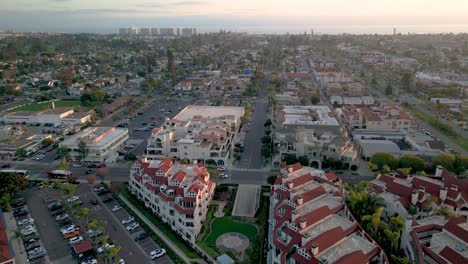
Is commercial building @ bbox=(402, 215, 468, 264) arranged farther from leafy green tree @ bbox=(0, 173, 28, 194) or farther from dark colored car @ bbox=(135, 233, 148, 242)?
leafy green tree @ bbox=(0, 173, 28, 194)

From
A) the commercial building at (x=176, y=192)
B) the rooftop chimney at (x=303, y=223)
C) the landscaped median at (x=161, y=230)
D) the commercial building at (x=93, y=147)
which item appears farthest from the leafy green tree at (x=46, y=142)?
the rooftop chimney at (x=303, y=223)

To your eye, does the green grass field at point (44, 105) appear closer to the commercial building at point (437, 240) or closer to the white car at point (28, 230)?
the white car at point (28, 230)

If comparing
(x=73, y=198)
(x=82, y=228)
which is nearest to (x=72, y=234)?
(x=82, y=228)

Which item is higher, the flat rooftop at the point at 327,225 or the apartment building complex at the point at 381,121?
the apartment building complex at the point at 381,121

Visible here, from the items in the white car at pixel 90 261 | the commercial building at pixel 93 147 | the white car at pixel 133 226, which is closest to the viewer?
the white car at pixel 90 261

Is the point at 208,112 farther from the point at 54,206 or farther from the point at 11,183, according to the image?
the point at 11,183

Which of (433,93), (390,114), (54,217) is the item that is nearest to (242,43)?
(433,93)

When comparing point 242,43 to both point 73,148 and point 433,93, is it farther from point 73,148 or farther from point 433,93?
point 73,148

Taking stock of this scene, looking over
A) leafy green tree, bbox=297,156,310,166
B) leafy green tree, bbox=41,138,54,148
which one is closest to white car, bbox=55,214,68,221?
leafy green tree, bbox=41,138,54,148

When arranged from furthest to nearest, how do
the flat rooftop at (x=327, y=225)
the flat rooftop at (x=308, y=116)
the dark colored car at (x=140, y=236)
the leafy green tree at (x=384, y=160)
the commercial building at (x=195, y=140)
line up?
1. the flat rooftop at (x=308, y=116)
2. the commercial building at (x=195, y=140)
3. the leafy green tree at (x=384, y=160)
4. the dark colored car at (x=140, y=236)
5. the flat rooftop at (x=327, y=225)
